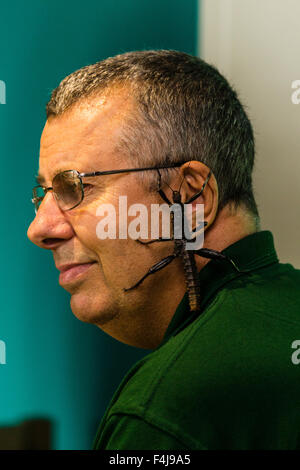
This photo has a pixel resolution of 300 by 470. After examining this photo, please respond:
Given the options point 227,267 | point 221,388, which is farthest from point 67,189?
point 221,388

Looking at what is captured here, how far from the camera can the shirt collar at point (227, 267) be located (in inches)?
43.9

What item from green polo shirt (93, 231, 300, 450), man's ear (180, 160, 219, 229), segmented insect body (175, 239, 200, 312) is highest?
man's ear (180, 160, 219, 229)

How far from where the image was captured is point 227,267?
1.15 m

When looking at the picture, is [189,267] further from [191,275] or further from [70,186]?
[70,186]

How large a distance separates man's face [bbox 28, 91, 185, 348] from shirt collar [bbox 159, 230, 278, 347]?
93 millimetres

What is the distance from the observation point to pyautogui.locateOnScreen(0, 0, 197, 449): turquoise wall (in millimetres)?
1589

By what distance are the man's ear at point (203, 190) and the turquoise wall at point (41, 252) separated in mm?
657

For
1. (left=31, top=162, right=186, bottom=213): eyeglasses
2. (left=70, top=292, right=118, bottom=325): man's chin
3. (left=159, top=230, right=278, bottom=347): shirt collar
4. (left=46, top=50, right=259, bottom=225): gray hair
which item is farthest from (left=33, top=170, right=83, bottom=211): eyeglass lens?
(left=159, top=230, right=278, bottom=347): shirt collar

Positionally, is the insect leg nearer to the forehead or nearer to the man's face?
the man's face

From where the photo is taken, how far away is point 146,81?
4.04 feet

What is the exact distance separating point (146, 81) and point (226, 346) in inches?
27.4

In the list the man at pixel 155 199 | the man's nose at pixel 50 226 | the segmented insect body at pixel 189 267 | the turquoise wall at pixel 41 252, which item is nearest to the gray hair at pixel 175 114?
the man at pixel 155 199
